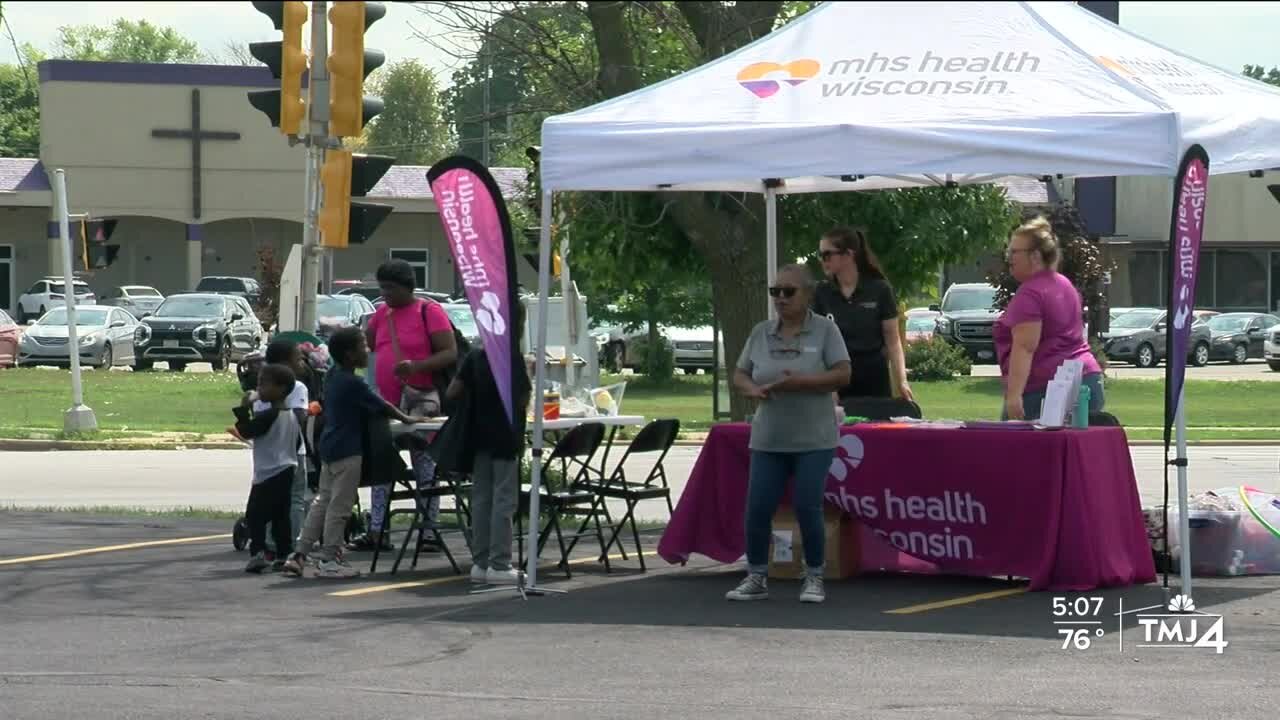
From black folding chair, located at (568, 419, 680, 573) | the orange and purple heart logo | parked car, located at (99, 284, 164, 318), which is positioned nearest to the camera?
the orange and purple heart logo

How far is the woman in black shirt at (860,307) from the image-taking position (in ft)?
38.0

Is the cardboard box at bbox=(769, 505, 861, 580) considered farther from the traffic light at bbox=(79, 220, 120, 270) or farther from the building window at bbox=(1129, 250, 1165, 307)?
the building window at bbox=(1129, 250, 1165, 307)

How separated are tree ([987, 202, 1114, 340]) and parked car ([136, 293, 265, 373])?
15577 mm

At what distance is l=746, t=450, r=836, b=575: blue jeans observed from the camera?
10.2 metres

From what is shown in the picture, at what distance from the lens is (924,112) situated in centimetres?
1059

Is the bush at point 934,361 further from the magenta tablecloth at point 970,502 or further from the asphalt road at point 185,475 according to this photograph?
the magenta tablecloth at point 970,502

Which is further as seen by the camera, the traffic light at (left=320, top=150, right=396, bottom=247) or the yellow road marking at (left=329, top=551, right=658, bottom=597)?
the traffic light at (left=320, top=150, right=396, bottom=247)

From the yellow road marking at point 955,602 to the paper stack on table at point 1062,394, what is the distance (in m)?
0.93

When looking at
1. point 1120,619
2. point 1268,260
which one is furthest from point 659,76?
point 1268,260

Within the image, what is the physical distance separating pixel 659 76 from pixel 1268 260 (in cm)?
4854

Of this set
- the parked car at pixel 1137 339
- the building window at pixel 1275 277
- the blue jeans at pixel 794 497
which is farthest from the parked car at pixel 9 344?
the building window at pixel 1275 277

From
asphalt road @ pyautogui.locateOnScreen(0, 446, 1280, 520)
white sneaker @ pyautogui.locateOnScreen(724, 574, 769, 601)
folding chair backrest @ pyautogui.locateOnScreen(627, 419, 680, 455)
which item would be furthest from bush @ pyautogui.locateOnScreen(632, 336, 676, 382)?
white sneaker @ pyautogui.locateOnScreen(724, 574, 769, 601)

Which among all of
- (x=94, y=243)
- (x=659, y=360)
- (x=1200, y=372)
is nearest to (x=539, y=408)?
(x=94, y=243)

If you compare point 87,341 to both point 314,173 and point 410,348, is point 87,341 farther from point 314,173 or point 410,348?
point 410,348
